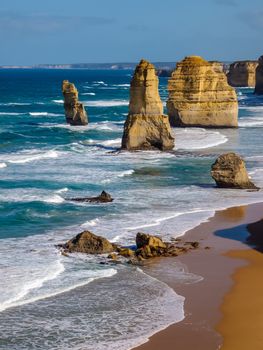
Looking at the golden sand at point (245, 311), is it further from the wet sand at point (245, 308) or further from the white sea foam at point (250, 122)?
the white sea foam at point (250, 122)

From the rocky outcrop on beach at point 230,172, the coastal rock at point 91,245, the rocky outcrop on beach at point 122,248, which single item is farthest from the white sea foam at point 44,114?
the coastal rock at point 91,245

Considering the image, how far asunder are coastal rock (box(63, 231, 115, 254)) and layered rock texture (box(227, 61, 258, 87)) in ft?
421

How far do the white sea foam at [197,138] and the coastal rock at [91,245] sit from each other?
91.4 ft

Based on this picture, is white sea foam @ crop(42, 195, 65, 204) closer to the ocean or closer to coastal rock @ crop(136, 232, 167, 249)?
the ocean

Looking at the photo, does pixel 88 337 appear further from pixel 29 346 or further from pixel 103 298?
pixel 103 298

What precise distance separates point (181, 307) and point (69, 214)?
1138 centimetres

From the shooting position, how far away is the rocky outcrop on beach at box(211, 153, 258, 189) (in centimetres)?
3256

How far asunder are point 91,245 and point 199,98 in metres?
40.9

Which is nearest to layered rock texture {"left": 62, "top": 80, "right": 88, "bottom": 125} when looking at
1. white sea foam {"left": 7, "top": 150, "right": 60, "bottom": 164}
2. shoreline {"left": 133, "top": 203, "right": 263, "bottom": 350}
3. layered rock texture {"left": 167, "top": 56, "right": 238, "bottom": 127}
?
layered rock texture {"left": 167, "top": 56, "right": 238, "bottom": 127}

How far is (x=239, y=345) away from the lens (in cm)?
1509

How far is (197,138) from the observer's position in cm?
5588

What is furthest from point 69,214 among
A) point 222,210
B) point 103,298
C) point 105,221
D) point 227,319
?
point 227,319

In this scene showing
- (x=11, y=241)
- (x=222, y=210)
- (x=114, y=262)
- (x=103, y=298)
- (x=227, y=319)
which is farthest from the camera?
(x=222, y=210)

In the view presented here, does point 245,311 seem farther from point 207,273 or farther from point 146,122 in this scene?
point 146,122
